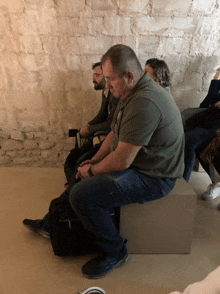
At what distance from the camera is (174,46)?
9.89 feet

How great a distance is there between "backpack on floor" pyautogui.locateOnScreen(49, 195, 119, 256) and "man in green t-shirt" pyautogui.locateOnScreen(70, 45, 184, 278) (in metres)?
0.14

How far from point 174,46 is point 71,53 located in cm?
129

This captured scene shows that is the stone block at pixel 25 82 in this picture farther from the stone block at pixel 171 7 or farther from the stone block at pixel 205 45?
the stone block at pixel 205 45

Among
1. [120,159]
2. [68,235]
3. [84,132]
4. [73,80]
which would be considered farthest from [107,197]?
[73,80]

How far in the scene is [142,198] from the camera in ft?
5.58

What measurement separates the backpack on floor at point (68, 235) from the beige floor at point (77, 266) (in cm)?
9

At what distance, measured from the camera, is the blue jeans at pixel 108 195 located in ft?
5.32

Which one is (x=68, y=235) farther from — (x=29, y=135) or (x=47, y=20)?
(x=47, y=20)

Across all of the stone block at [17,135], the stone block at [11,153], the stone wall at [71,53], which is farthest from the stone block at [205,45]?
the stone block at [11,153]

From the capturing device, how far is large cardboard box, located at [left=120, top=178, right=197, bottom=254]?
1802 millimetres

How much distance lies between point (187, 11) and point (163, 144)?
2092 mm

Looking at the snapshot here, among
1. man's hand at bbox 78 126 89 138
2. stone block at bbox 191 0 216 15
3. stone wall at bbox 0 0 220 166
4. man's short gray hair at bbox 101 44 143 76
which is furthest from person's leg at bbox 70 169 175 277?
stone block at bbox 191 0 216 15

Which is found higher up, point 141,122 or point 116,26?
point 116,26

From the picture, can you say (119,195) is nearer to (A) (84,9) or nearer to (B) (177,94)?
(B) (177,94)
